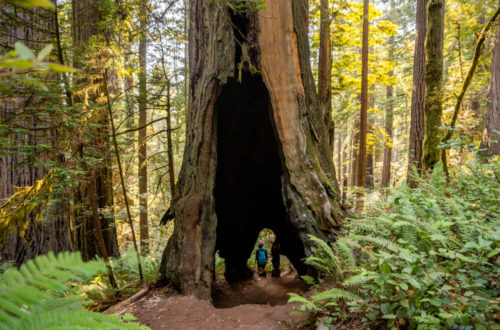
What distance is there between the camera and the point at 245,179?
799 cm

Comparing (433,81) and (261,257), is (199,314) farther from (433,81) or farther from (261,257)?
(433,81)

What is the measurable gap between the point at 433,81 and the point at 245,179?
19.0ft

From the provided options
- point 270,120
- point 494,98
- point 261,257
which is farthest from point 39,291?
point 494,98

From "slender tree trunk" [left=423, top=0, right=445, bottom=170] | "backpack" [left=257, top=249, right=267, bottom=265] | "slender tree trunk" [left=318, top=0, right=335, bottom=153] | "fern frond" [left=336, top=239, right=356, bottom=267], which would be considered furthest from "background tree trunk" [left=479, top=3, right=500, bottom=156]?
"fern frond" [left=336, top=239, right=356, bottom=267]

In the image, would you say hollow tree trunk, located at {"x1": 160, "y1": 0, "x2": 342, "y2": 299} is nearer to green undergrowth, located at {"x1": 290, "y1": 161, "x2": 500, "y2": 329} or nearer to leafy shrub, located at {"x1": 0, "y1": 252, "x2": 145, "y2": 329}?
green undergrowth, located at {"x1": 290, "y1": 161, "x2": 500, "y2": 329}

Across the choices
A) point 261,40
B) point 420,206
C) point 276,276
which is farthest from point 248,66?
point 276,276

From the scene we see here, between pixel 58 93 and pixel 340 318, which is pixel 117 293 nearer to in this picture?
pixel 58 93

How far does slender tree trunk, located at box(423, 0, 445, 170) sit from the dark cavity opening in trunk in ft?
13.4

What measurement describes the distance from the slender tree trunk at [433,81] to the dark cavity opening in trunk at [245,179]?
4.08 meters

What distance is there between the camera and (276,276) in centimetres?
850

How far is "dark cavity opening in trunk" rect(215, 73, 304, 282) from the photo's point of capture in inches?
286

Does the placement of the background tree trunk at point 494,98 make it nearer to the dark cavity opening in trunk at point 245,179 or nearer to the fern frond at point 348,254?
the dark cavity opening in trunk at point 245,179

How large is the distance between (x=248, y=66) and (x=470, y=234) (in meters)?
4.42

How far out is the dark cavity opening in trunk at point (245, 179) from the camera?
286 inches
